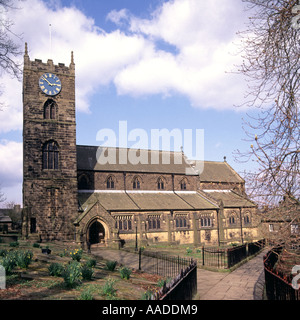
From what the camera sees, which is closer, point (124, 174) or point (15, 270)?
point (15, 270)

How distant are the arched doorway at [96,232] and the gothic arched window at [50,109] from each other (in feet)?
38.4

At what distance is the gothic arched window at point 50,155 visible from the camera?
31.6 metres

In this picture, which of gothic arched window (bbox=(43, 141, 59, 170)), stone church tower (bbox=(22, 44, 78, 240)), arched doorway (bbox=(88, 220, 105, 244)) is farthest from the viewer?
arched doorway (bbox=(88, 220, 105, 244))

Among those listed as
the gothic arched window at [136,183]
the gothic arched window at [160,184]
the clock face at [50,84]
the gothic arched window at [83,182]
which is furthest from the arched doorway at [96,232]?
the clock face at [50,84]

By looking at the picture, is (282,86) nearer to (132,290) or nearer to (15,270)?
(132,290)

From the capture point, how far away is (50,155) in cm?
3186

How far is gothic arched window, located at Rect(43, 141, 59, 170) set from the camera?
31.6 meters

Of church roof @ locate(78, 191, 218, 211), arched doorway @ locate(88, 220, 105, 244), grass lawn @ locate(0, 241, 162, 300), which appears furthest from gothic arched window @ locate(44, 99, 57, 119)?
grass lawn @ locate(0, 241, 162, 300)

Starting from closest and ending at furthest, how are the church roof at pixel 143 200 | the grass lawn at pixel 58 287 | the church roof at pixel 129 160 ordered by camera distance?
the grass lawn at pixel 58 287 → the church roof at pixel 143 200 → the church roof at pixel 129 160

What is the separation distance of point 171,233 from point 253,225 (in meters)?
14.0

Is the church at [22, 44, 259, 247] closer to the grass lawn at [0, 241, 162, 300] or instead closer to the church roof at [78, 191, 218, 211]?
the church roof at [78, 191, 218, 211]

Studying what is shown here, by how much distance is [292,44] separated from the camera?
6414 mm

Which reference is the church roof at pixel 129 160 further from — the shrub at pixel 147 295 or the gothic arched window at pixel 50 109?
the shrub at pixel 147 295
